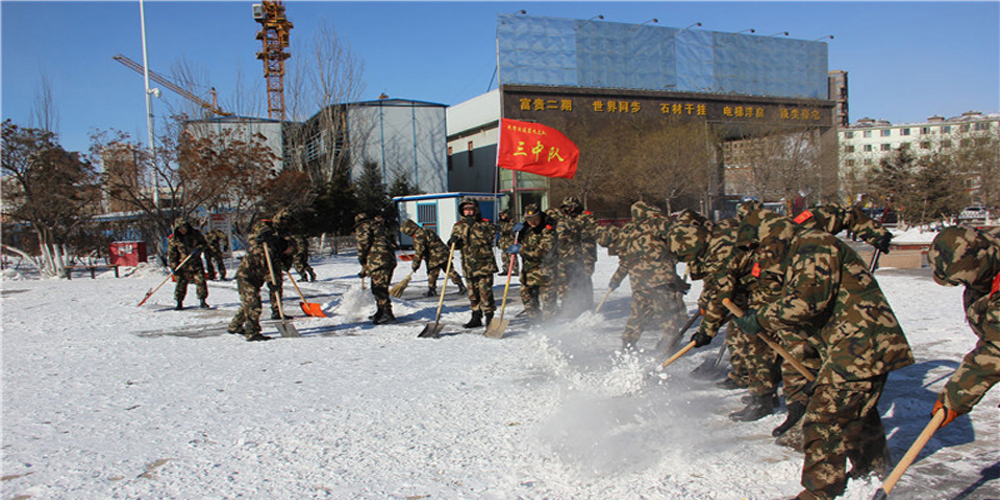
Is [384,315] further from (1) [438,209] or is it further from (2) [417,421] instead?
(1) [438,209]

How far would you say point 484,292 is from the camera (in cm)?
866

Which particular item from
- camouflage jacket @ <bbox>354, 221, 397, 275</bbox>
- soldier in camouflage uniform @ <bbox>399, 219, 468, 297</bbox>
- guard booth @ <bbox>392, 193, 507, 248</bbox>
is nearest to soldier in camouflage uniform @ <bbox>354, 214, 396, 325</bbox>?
camouflage jacket @ <bbox>354, 221, 397, 275</bbox>

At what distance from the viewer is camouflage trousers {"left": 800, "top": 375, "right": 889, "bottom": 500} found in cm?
313

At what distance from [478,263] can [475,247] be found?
235 mm

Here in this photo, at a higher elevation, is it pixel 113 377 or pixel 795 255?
pixel 795 255

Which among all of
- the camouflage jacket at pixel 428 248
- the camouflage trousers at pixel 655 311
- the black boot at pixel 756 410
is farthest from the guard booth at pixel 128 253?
the black boot at pixel 756 410

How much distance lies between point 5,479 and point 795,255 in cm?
497

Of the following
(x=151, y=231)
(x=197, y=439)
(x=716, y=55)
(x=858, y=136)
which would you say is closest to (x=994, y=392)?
(x=197, y=439)

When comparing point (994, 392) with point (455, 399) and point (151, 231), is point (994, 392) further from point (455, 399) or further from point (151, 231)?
point (151, 231)

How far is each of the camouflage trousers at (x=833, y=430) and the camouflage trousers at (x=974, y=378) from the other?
0.30m

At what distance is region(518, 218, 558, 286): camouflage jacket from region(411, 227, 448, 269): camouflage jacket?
2031mm

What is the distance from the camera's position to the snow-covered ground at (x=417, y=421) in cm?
359

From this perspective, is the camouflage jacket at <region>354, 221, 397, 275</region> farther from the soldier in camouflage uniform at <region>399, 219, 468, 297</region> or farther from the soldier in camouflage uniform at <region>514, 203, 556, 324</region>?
the soldier in camouflage uniform at <region>514, 203, 556, 324</region>

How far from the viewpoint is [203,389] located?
579 cm
